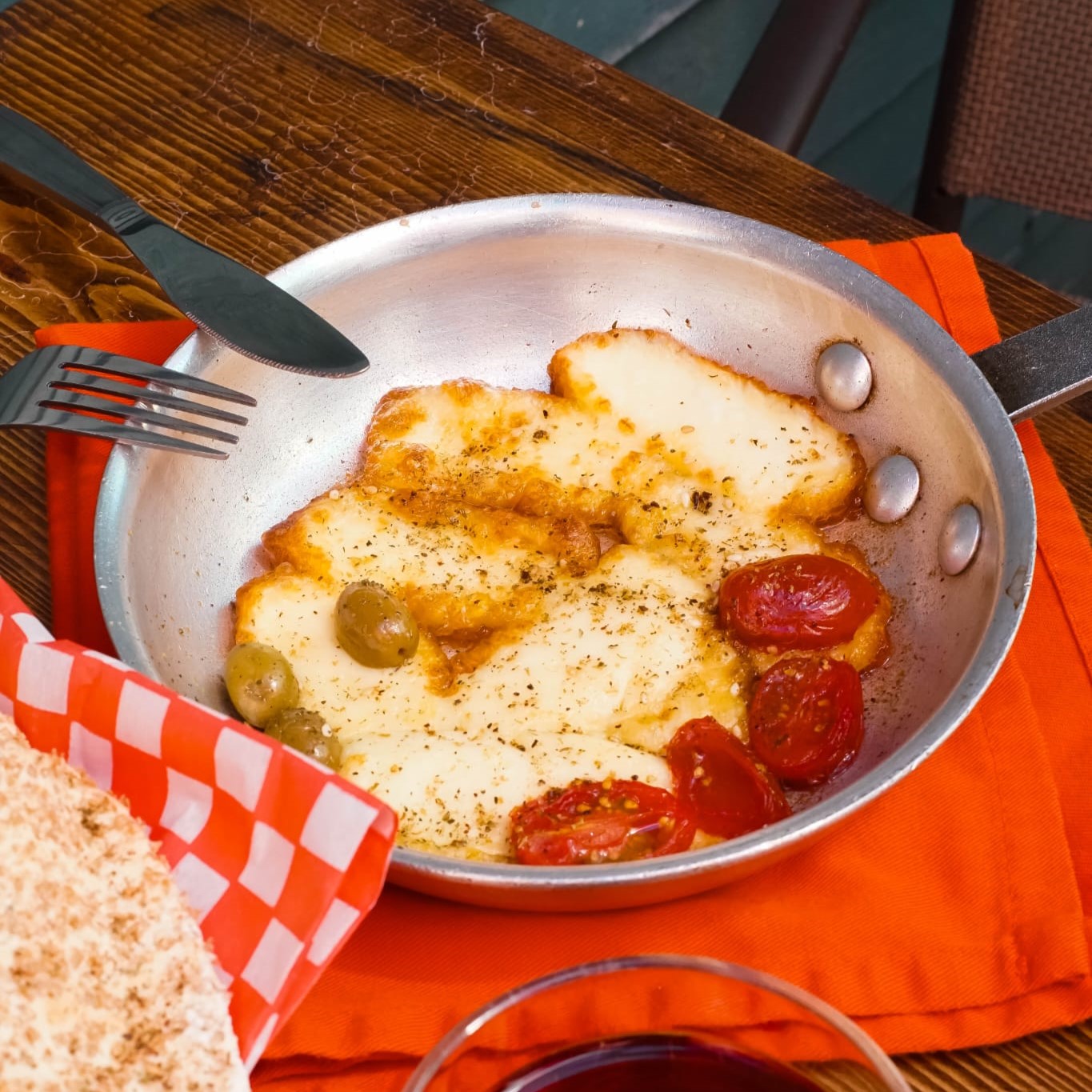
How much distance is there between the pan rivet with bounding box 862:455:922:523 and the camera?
125 centimetres

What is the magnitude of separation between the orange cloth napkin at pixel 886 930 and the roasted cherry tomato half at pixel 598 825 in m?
0.07

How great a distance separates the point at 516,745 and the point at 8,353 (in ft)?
2.60

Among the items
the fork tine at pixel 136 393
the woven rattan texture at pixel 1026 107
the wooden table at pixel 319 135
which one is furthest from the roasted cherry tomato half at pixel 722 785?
the woven rattan texture at pixel 1026 107

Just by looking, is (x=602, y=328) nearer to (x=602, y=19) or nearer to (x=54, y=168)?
(x=54, y=168)

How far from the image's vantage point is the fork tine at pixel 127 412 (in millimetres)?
1161

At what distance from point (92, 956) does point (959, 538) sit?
0.80 m

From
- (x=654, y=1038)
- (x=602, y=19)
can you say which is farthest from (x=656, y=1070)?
(x=602, y=19)

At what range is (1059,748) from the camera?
114 centimetres

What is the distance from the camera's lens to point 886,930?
1008mm

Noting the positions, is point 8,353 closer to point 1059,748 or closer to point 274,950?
point 274,950

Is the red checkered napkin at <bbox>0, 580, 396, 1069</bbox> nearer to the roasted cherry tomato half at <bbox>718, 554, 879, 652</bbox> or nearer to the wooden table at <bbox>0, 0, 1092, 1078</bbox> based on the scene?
the roasted cherry tomato half at <bbox>718, 554, 879, 652</bbox>

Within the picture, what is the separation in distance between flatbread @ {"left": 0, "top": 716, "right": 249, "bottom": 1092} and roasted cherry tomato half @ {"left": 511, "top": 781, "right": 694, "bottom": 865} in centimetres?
27

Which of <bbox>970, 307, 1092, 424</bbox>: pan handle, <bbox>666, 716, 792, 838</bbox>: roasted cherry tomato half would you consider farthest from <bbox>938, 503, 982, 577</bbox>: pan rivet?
<bbox>666, 716, 792, 838</bbox>: roasted cherry tomato half

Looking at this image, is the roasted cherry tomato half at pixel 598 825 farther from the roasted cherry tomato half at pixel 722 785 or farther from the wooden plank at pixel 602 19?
the wooden plank at pixel 602 19
